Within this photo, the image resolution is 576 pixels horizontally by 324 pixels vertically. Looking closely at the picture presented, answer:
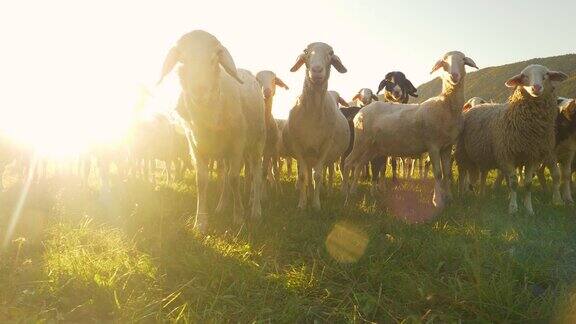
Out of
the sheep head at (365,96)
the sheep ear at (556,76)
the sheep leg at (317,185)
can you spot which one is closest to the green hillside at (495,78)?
the sheep head at (365,96)

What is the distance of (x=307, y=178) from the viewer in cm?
749

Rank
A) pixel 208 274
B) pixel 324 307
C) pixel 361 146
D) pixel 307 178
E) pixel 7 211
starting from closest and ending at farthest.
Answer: pixel 324 307, pixel 208 274, pixel 7 211, pixel 307 178, pixel 361 146

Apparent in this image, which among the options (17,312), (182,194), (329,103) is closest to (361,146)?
(329,103)

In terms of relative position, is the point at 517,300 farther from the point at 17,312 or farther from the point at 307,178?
the point at 307,178

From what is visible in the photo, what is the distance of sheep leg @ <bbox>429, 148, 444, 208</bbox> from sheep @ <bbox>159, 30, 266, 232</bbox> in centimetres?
303

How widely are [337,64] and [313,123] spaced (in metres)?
1.03

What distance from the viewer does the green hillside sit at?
55.7 meters

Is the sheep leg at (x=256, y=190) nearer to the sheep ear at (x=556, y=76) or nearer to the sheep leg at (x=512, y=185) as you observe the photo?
the sheep leg at (x=512, y=185)

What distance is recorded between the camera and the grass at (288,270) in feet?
10.0

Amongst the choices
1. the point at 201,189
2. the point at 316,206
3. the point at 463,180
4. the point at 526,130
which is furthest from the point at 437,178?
the point at 201,189

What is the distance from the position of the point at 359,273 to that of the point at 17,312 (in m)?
2.50

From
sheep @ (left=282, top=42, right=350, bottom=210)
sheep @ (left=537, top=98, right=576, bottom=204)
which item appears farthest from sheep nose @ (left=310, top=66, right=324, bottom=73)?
sheep @ (left=537, top=98, right=576, bottom=204)

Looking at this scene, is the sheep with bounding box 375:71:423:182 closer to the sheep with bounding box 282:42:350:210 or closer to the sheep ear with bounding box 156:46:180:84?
the sheep with bounding box 282:42:350:210

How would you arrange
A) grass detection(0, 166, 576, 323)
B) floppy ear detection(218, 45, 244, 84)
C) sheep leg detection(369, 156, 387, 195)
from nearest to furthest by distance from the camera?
grass detection(0, 166, 576, 323) → floppy ear detection(218, 45, 244, 84) → sheep leg detection(369, 156, 387, 195)
